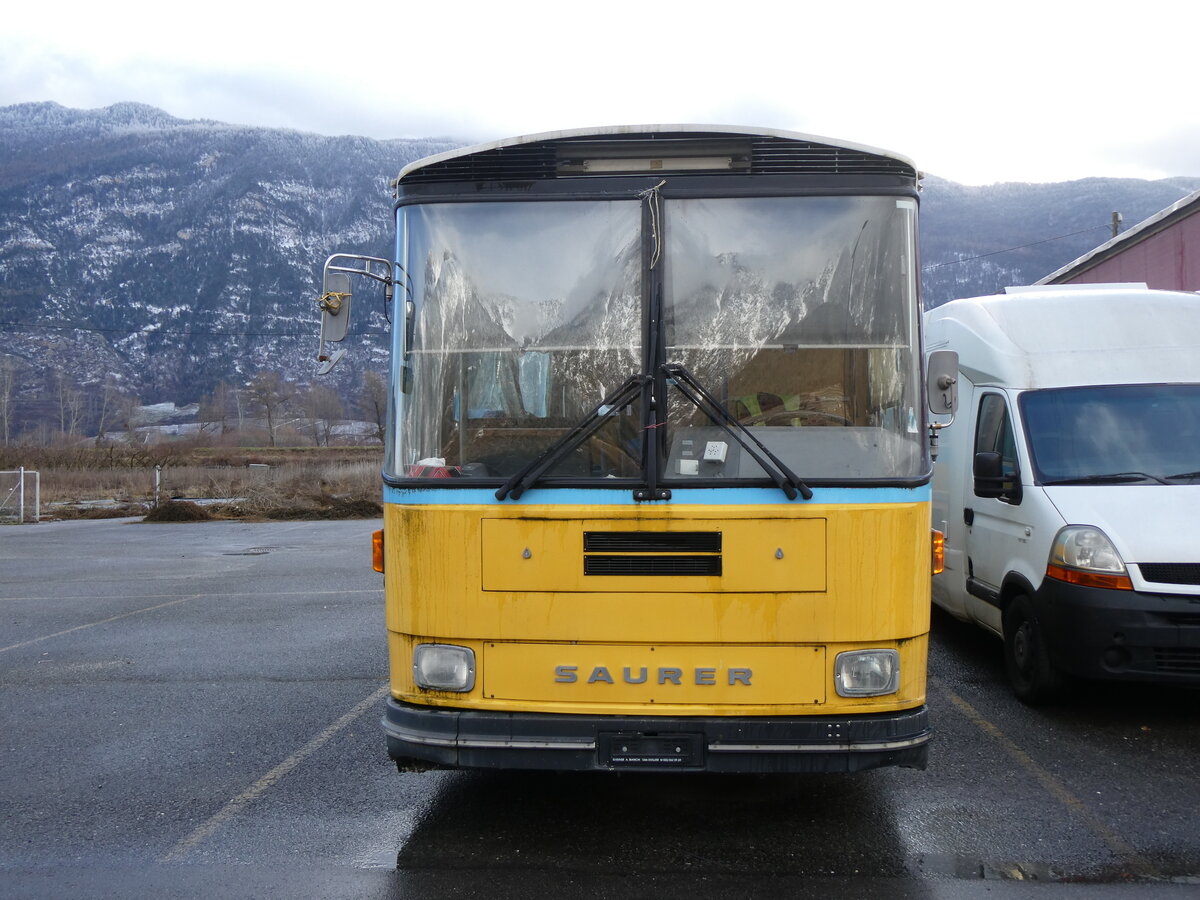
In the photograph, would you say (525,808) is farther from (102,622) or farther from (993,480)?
(102,622)

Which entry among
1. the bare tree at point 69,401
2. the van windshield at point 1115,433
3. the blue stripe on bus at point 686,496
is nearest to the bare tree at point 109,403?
the bare tree at point 69,401

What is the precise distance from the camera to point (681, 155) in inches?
177

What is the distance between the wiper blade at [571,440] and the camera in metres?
4.27

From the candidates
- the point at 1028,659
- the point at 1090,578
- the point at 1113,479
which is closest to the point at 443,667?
the point at 1090,578

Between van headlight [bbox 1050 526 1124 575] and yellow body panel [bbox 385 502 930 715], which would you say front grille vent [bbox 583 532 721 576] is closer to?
yellow body panel [bbox 385 502 930 715]

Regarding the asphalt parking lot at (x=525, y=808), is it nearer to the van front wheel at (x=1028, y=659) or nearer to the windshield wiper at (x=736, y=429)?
the van front wheel at (x=1028, y=659)

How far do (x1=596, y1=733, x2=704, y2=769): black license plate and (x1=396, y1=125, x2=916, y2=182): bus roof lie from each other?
2.54 m

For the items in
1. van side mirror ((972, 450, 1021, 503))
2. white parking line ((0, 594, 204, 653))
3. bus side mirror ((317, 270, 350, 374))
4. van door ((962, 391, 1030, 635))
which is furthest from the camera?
white parking line ((0, 594, 204, 653))

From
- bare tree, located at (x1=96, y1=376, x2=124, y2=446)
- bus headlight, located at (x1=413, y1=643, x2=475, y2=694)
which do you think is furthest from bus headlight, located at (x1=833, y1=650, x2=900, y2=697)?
bare tree, located at (x1=96, y1=376, x2=124, y2=446)

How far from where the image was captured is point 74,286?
7534 inches

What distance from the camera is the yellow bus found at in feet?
13.8

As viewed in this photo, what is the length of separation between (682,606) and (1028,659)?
348cm

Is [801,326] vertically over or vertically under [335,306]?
under

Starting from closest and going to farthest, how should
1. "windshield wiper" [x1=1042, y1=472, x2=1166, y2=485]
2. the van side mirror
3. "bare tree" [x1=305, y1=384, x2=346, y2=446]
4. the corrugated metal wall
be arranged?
1. "windshield wiper" [x1=1042, y1=472, x2=1166, y2=485]
2. the van side mirror
3. the corrugated metal wall
4. "bare tree" [x1=305, y1=384, x2=346, y2=446]
